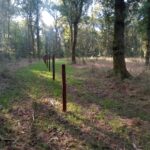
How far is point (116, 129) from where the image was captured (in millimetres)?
A: 5840

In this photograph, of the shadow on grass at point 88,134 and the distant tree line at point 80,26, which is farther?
the distant tree line at point 80,26

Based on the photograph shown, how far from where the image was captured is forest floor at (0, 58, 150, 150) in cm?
511

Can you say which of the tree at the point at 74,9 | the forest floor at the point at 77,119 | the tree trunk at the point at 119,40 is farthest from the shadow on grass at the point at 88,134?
the tree at the point at 74,9

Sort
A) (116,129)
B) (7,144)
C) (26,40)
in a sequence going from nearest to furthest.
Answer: (7,144), (116,129), (26,40)

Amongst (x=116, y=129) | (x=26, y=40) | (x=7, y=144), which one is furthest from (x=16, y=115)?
(x=26, y=40)

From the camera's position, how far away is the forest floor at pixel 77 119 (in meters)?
5.11

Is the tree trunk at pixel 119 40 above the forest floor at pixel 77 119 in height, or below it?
above

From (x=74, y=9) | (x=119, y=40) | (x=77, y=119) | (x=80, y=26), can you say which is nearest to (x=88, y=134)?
(x=77, y=119)

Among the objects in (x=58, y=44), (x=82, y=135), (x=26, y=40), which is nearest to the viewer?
(x=82, y=135)

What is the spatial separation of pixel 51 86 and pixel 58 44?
209ft

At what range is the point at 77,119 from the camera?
651 cm

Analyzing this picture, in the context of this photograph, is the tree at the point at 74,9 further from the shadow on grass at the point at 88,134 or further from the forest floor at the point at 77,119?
the shadow on grass at the point at 88,134

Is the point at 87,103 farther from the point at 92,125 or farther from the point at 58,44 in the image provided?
the point at 58,44

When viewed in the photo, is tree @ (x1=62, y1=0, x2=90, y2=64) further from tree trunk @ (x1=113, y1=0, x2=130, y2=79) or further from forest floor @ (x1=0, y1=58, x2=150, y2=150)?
forest floor @ (x1=0, y1=58, x2=150, y2=150)
